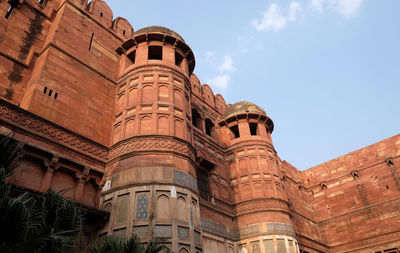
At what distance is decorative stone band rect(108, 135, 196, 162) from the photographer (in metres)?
12.7

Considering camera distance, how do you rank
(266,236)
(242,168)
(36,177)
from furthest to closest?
(242,168), (266,236), (36,177)

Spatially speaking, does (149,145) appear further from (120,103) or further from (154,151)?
(120,103)

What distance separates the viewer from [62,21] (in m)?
14.7

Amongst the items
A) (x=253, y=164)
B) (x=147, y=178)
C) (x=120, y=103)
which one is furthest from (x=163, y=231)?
(x=253, y=164)

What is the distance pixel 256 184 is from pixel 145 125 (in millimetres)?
7960

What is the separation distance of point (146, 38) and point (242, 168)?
30.0 ft

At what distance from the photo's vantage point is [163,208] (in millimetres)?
11266

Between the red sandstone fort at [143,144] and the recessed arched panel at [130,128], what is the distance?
Result: 2.1 inches

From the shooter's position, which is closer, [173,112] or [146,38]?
[173,112]

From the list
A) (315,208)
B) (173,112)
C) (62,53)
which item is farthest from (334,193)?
(62,53)

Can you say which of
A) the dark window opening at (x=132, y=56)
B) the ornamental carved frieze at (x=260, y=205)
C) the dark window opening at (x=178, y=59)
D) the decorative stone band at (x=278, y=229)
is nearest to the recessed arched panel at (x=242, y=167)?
the ornamental carved frieze at (x=260, y=205)

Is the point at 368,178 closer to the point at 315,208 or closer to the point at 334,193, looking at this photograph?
the point at 334,193

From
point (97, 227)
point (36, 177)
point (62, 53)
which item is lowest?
point (97, 227)

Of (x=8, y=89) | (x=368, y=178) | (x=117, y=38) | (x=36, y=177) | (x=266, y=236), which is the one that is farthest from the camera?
(x=368, y=178)
